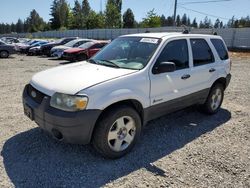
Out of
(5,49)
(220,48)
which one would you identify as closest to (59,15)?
(5,49)

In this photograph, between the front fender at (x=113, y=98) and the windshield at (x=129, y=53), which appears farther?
the windshield at (x=129, y=53)

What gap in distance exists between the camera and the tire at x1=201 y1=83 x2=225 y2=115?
592 centimetres

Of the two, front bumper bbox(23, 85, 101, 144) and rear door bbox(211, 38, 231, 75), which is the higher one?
rear door bbox(211, 38, 231, 75)

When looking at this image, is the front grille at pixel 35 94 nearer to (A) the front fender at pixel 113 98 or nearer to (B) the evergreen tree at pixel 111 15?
(A) the front fender at pixel 113 98

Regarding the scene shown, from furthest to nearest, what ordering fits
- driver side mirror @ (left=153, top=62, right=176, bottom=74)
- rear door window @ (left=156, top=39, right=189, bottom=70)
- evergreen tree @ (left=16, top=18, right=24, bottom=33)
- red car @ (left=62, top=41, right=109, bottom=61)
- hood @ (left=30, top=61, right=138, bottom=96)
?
evergreen tree @ (left=16, top=18, right=24, bottom=33), red car @ (left=62, top=41, right=109, bottom=61), rear door window @ (left=156, top=39, right=189, bottom=70), driver side mirror @ (left=153, top=62, right=176, bottom=74), hood @ (left=30, top=61, right=138, bottom=96)

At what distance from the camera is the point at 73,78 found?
3.96m

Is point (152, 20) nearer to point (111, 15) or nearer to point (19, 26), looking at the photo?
point (111, 15)

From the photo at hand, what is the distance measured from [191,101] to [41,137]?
2.81m

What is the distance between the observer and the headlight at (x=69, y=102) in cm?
349

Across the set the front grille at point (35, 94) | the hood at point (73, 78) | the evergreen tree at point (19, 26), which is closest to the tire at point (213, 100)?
the hood at point (73, 78)

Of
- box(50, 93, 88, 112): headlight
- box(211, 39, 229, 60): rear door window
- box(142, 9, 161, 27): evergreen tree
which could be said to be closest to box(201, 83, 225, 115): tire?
box(211, 39, 229, 60): rear door window

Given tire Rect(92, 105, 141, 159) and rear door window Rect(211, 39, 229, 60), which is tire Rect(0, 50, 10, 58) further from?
tire Rect(92, 105, 141, 159)

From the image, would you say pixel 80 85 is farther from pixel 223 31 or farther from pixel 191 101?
pixel 223 31

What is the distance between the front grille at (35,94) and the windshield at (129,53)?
123cm
